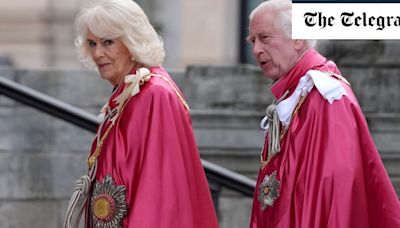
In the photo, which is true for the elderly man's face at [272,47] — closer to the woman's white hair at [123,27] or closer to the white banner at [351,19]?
the white banner at [351,19]

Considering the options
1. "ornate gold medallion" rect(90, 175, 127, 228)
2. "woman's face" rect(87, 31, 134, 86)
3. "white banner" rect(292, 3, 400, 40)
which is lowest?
"ornate gold medallion" rect(90, 175, 127, 228)

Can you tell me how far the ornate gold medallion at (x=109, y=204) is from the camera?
5625mm

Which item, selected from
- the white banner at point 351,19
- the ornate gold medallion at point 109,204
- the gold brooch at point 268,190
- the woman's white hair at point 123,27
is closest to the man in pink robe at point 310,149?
the gold brooch at point 268,190

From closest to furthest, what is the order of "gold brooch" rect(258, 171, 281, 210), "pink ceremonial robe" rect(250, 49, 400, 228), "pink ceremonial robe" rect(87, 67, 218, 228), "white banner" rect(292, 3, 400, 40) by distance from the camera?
"pink ceremonial robe" rect(250, 49, 400, 228) < "gold brooch" rect(258, 171, 281, 210) < "pink ceremonial robe" rect(87, 67, 218, 228) < "white banner" rect(292, 3, 400, 40)

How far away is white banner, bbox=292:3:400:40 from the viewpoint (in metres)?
5.93

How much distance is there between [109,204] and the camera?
5.64m

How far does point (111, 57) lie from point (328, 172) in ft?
3.84

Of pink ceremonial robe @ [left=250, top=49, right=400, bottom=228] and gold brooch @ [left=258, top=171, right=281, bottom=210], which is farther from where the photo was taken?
gold brooch @ [left=258, top=171, right=281, bottom=210]

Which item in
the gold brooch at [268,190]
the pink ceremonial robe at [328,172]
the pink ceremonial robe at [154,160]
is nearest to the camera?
the pink ceremonial robe at [328,172]

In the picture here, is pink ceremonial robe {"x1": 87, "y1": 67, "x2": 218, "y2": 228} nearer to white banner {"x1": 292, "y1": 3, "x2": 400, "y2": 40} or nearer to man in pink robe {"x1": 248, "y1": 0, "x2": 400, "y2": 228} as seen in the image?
man in pink robe {"x1": 248, "y1": 0, "x2": 400, "y2": 228}

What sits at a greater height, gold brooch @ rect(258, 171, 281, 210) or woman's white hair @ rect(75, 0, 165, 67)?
woman's white hair @ rect(75, 0, 165, 67)

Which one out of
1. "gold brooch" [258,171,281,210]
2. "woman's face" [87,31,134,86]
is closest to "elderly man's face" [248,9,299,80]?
"gold brooch" [258,171,281,210]

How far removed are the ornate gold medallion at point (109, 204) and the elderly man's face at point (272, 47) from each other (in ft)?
2.78

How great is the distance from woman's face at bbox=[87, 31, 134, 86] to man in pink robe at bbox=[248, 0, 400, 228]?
604 millimetres
